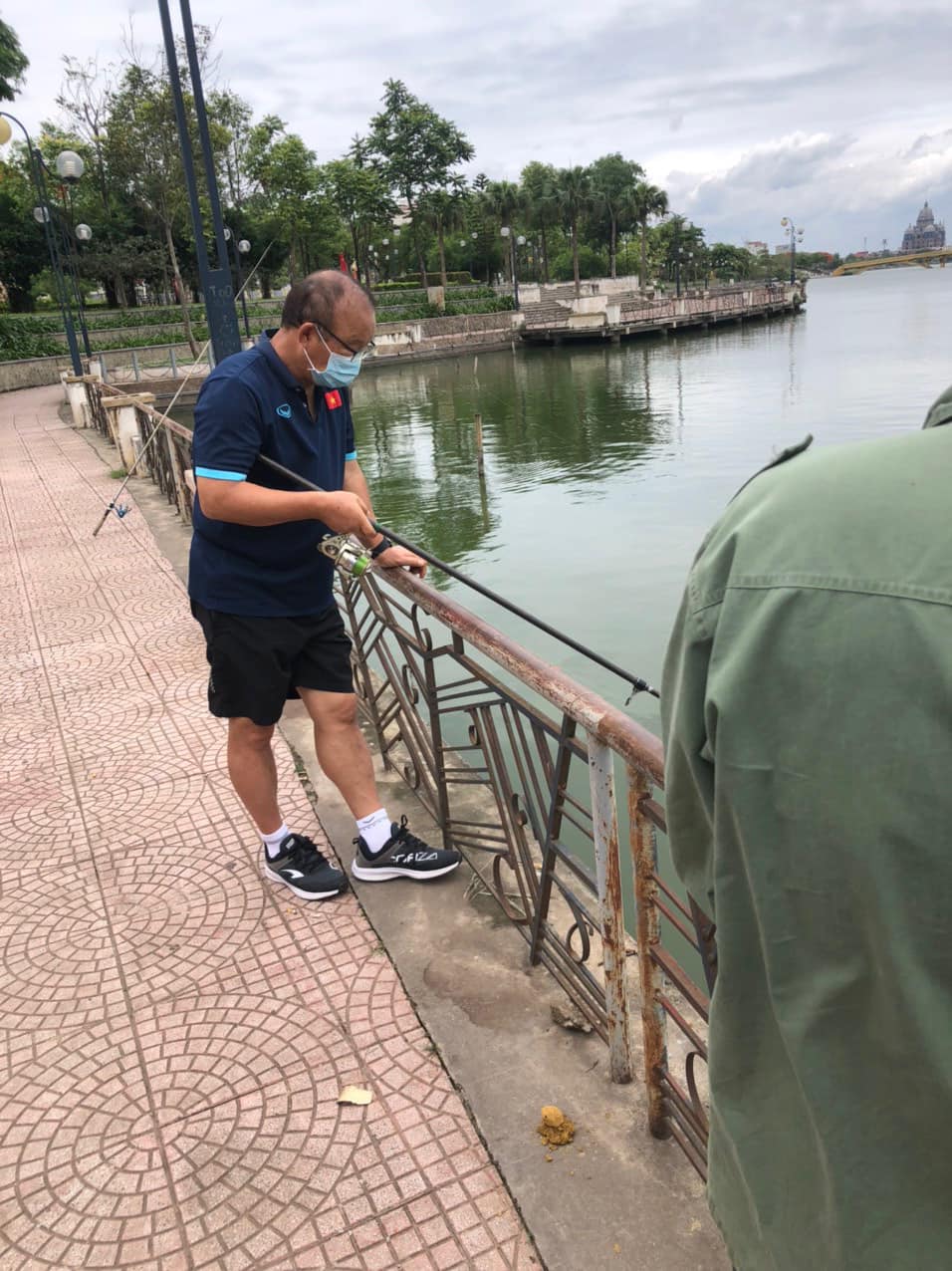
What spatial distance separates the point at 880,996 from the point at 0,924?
2814mm

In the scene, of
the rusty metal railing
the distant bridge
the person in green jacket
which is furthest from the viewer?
the distant bridge

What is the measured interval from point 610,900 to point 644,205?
77.0m

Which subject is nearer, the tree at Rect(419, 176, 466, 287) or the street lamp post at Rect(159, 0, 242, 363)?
the street lamp post at Rect(159, 0, 242, 363)

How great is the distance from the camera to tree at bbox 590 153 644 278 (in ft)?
225

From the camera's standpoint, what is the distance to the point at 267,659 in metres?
2.58

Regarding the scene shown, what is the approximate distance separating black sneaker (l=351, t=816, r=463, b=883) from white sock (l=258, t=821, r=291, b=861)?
0.25 meters

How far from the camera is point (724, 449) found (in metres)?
18.9

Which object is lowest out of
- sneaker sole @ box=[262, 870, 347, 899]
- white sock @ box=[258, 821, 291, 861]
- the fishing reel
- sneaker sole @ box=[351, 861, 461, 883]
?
sneaker sole @ box=[262, 870, 347, 899]

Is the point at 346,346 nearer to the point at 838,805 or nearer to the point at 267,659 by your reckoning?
the point at 267,659

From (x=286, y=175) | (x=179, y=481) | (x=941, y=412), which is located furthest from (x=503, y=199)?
(x=941, y=412)

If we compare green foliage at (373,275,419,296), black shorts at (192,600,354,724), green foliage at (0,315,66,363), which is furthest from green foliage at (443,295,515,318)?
black shorts at (192,600,354,724)

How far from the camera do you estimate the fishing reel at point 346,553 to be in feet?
8.31

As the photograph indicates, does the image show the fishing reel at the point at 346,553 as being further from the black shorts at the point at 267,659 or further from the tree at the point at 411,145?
the tree at the point at 411,145

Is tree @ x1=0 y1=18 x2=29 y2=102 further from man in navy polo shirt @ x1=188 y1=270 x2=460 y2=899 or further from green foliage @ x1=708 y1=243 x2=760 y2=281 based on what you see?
green foliage @ x1=708 y1=243 x2=760 y2=281
